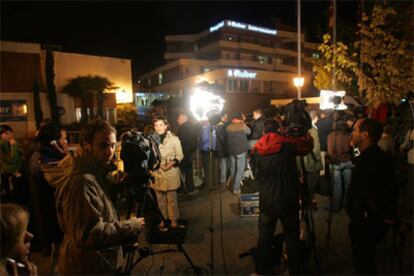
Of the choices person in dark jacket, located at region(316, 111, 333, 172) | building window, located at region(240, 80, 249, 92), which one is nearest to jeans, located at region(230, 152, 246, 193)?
person in dark jacket, located at region(316, 111, 333, 172)

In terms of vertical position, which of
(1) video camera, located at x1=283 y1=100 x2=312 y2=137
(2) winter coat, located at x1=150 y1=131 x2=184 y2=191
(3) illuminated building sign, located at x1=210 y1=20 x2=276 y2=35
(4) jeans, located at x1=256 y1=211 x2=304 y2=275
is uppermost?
(3) illuminated building sign, located at x1=210 y1=20 x2=276 y2=35

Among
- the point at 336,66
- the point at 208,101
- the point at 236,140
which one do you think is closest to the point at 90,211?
the point at 208,101

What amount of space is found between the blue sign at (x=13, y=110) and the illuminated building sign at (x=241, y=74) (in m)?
18.2

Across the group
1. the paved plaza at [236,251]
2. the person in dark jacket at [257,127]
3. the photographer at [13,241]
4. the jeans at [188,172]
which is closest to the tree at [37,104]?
the jeans at [188,172]

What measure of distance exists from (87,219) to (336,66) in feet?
40.7

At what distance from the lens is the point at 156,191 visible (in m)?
4.76

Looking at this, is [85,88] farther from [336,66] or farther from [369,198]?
[369,198]

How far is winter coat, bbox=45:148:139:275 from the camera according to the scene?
176cm

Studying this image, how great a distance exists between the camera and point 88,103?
2141 cm

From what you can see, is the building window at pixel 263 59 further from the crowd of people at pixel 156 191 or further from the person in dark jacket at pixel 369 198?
the person in dark jacket at pixel 369 198

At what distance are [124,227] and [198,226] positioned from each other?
334cm

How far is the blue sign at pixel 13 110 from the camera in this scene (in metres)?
18.2

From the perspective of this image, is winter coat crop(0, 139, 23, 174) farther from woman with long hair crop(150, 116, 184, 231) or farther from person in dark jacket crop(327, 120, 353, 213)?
person in dark jacket crop(327, 120, 353, 213)

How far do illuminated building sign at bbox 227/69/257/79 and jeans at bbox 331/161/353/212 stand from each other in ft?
76.5
